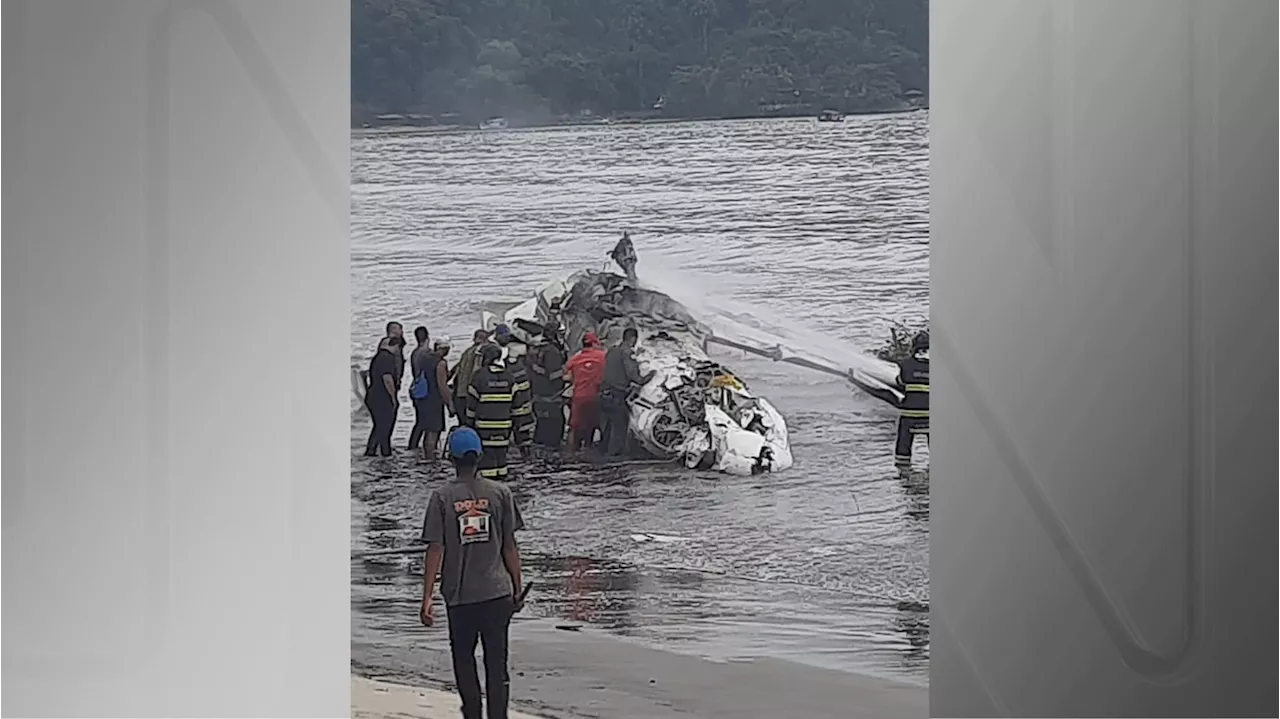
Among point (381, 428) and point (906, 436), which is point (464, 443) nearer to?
point (381, 428)

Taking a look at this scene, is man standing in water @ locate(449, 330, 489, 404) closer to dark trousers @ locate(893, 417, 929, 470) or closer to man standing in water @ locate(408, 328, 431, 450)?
man standing in water @ locate(408, 328, 431, 450)

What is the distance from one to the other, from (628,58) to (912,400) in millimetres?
799

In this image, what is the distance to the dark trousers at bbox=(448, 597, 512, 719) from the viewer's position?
2.35m

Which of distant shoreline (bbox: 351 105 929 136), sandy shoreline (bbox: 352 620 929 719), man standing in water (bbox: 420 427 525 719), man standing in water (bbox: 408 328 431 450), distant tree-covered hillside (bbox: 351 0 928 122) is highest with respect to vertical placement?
distant tree-covered hillside (bbox: 351 0 928 122)

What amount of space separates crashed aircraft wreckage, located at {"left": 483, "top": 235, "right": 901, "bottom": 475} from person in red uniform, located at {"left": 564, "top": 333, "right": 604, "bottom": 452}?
5 centimetres
